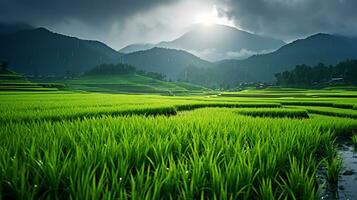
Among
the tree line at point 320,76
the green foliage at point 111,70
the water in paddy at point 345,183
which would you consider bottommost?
the water in paddy at point 345,183

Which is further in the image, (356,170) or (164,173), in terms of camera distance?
(356,170)

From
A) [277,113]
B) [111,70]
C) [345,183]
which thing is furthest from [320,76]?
[111,70]

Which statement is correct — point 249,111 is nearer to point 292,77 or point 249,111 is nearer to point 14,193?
point 14,193

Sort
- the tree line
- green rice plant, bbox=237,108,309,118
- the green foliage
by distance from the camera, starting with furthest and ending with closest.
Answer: the green foliage → the tree line → green rice plant, bbox=237,108,309,118

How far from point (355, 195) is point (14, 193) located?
4.33m

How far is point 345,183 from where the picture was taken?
14.5 feet

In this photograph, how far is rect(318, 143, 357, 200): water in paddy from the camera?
12.8 ft

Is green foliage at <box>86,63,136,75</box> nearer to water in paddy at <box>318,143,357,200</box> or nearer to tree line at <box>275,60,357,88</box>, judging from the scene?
tree line at <box>275,60,357,88</box>

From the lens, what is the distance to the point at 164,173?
2998mm

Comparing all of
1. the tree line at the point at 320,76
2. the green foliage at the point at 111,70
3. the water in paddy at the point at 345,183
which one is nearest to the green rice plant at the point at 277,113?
the water in paddy at the point at 345,183

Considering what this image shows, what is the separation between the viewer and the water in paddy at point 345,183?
391 centimetres

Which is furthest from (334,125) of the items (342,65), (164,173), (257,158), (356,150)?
(342,65)

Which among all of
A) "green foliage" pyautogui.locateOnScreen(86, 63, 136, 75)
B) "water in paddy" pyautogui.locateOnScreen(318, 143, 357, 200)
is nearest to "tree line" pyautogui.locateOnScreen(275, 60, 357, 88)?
"water in paddy" pyautogui.locateOnScreen(318, 143, 357, 200)

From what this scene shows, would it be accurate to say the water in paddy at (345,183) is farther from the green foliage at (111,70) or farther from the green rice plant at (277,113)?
the green foliage at (111,70)
